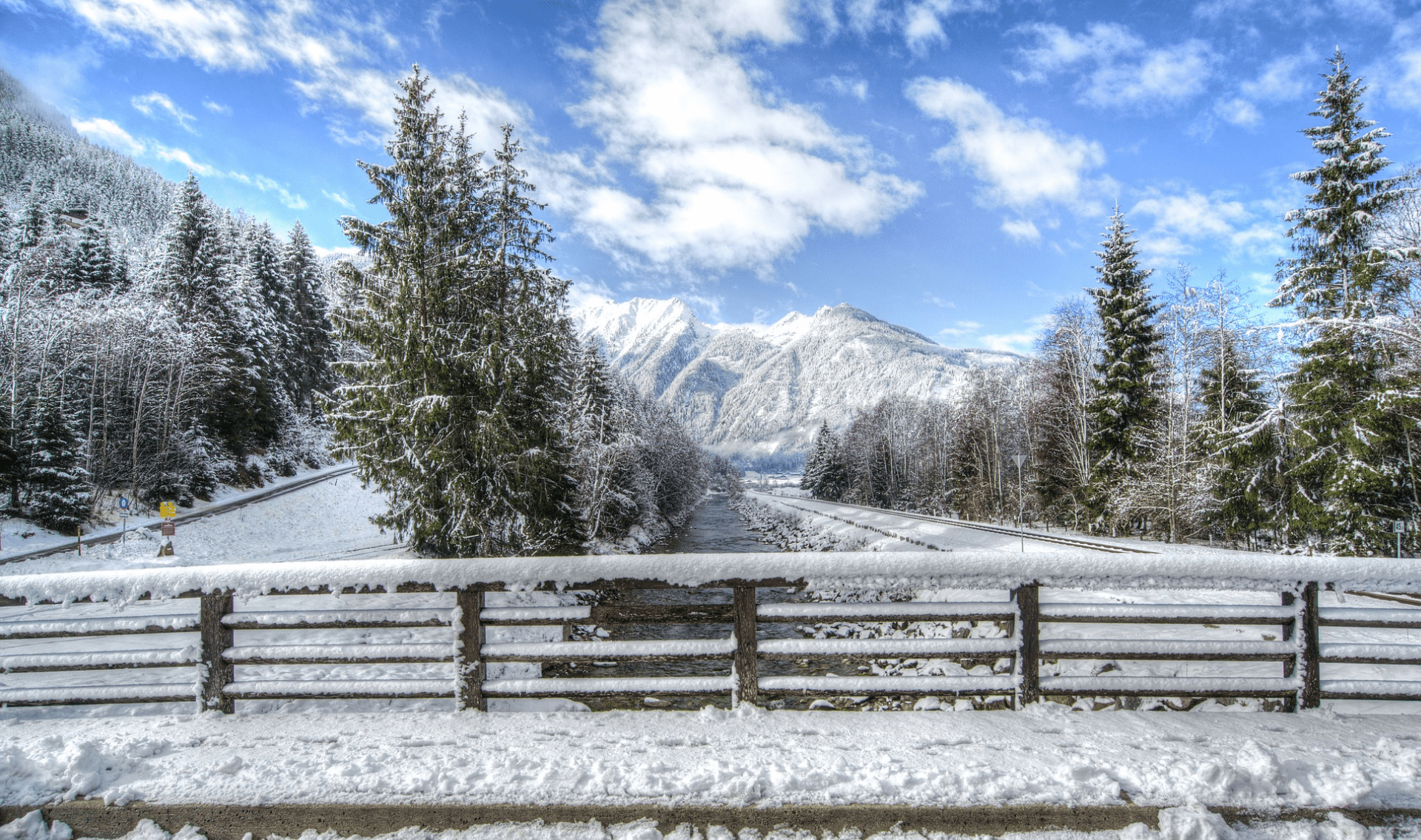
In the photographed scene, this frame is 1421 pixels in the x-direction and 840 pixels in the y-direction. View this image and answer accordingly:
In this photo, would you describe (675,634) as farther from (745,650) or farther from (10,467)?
(10,467)

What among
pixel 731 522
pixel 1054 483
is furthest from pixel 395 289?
pixel 731 522

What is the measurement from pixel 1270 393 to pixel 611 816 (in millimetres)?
29695

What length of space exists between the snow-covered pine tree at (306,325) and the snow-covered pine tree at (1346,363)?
2156 inches

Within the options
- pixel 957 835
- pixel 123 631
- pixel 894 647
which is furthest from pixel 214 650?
pixel 957 835

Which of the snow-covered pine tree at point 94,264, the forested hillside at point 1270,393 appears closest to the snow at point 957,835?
the forested hillside at point 1270,393

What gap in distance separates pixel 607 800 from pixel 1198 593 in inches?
470

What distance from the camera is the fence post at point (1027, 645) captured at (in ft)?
15.5

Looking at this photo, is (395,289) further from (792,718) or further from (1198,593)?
(1198,593)

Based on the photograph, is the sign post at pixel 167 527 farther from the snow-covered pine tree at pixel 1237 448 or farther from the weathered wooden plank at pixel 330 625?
the snow-covered pine tree at pixel 1237 448

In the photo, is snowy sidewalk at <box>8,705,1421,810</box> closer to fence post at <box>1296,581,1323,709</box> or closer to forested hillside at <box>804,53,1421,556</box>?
fence post at <box>1296,581,1323,709</box>

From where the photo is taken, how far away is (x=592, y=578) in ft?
15.1

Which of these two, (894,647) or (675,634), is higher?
(894,647)

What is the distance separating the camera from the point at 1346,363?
16328 mm

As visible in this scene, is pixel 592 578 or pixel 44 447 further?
pixel 44 447
